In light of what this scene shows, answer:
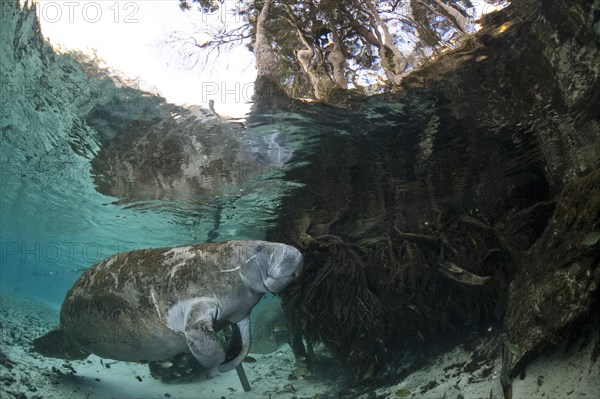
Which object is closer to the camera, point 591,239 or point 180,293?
point 591,239

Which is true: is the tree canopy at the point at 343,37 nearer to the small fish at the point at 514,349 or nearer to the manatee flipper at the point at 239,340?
the manatee flipper at the point at 239,340

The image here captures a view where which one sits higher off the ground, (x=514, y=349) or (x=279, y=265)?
(x=279, y=265)

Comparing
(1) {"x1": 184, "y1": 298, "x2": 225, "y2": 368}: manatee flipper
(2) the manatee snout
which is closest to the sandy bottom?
(2) the manatee snout

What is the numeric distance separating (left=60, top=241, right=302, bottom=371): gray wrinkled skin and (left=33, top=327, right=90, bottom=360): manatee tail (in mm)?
1342

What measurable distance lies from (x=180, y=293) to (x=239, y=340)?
1243 millimetres

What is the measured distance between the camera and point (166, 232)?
55.8 feet

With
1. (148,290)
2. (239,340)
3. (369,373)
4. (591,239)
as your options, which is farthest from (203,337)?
(591,239)

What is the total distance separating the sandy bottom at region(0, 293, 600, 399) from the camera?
354 cm

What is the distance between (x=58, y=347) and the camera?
700cm

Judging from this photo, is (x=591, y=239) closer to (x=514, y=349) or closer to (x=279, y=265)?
(x=514, y=349)

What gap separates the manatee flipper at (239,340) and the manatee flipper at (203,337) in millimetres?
476

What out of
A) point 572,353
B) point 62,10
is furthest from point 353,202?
point 62,10

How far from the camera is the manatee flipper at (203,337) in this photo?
15.3 feet

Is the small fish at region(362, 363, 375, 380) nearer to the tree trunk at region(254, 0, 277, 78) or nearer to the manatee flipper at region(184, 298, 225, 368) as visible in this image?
the manatee flipper at region(184, 298, 225, 368)
